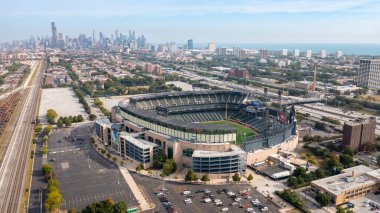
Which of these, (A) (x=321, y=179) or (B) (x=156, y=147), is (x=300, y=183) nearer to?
(A) (x=321, y=179)

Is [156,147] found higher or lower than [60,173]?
higher

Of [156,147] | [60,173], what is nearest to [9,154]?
[60,173]

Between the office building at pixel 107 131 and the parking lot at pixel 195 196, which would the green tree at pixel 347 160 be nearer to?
the parking lot at pixel 195 196

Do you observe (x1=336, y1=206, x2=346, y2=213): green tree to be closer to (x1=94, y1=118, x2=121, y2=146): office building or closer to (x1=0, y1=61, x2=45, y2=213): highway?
(x1=94, y1=118, x2=121, y2=146): office building

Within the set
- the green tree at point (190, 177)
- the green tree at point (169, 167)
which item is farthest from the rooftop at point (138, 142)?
the green tree at point (190, 177)

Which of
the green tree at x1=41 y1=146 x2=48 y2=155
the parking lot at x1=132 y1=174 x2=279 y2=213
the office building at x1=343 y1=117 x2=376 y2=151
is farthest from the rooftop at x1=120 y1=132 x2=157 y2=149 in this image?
the office building at x1=343 y1=117 x2=376 y2=151

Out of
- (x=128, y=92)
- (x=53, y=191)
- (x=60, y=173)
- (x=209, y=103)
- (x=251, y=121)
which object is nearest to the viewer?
(x=53, y=191)
